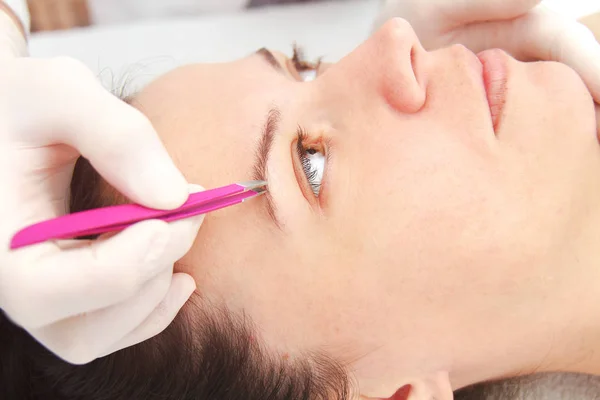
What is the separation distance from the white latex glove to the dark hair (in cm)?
71

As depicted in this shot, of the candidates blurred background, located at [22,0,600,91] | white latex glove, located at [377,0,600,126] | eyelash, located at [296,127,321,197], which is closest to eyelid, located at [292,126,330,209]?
eyelash, located at [296,127,321,197]

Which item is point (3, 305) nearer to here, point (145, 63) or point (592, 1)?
point (145, 63)

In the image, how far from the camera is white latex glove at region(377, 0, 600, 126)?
3.34ft

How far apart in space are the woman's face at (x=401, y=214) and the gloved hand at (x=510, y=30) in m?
0.23

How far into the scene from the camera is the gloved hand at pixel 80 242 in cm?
64

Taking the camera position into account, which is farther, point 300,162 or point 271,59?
point 271,59

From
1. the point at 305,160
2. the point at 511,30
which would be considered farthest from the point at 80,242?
the point at 511,30

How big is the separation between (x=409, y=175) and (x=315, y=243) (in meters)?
0.17

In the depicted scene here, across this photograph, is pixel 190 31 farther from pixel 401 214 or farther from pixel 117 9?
pixel 401 214

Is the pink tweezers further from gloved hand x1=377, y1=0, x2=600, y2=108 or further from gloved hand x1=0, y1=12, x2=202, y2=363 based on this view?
gloved hand x1=377, y1=0, x2=600, y2=108

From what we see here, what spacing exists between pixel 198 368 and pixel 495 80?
2.19 feet

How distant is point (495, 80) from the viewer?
0.86m

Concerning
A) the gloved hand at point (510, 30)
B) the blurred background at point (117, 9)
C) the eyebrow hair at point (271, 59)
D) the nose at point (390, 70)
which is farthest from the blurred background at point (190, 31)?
the nose at point (390, 70)

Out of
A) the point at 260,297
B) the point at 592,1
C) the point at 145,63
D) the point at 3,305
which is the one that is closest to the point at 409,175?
the point at 260,297
